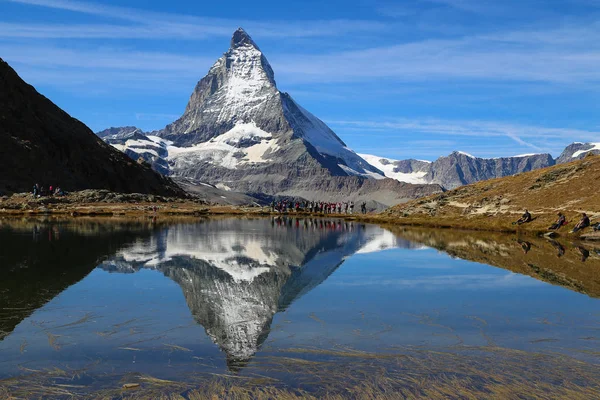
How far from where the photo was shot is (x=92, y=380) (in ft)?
52.9

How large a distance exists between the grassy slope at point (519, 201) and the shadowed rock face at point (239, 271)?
31441 millimetres

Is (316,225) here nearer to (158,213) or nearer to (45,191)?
(158,213)

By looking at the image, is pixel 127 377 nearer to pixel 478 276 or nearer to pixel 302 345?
pixel 302 345

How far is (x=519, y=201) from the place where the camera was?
10381 cm

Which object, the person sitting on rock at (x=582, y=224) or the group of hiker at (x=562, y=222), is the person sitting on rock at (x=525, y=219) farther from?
the person sitting on rock at (x=582, y=224)

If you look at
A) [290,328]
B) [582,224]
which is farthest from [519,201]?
[290,328]

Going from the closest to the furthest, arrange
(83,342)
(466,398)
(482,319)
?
(466,398)
(83,342)
(482,319)

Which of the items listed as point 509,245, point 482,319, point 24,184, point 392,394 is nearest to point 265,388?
point 392,394

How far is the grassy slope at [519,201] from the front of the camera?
90456 mm

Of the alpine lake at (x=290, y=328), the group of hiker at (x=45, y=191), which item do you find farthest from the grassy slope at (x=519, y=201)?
the group of hiker at (x=45, y=191)

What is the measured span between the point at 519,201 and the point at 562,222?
2028cm

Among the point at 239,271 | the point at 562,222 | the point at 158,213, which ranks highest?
the point at 562,222

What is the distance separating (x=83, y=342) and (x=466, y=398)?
43.4 ft

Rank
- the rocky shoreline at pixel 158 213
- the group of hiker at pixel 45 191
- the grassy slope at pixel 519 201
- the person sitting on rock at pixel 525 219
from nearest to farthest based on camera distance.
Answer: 1. the grassy slope at pixel 519 201
2. the rocky shoreline at pixel 158 213
3. the person sitting on rock at pixel 525 219
4. the group of hiker at pixel 45 191
